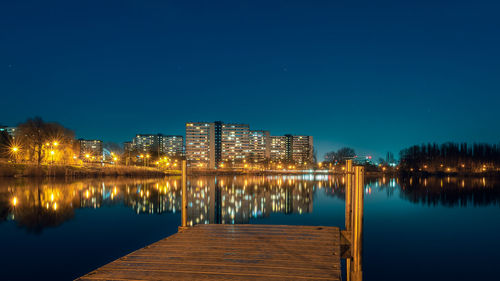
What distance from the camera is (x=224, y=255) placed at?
6480mm

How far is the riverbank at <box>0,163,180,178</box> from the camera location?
5739 cm

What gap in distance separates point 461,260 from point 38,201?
101 feet

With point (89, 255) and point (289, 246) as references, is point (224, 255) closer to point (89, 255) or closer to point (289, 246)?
point (289, 246)

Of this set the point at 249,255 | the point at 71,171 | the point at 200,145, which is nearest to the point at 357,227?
the point at 249,255

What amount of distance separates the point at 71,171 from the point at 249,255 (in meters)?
70.8

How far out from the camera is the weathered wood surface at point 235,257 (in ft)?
17.2

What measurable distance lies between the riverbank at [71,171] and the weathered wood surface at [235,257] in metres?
65.0

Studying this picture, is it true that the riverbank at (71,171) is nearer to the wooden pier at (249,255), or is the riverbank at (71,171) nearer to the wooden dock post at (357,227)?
the wooden pier at (249,255)

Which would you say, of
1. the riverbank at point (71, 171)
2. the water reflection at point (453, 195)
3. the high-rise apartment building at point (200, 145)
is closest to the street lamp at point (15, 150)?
the riverbank at point (71, 171)

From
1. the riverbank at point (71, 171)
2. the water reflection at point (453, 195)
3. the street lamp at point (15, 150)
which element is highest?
the street lamp at point (15, 150)

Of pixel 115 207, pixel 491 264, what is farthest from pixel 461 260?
pixel 115 207

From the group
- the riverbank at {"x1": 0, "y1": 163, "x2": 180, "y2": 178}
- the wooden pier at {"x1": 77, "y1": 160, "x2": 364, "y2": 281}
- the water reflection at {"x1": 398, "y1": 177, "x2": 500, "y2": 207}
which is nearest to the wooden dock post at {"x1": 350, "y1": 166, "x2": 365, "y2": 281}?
the wooden pier at {"x1": 77, "y1": 160, "x2": 364, "y2": 281}

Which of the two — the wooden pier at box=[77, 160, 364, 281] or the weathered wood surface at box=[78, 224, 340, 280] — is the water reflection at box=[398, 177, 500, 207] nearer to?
the wooden pier at box=[77, 160, 364, 281]

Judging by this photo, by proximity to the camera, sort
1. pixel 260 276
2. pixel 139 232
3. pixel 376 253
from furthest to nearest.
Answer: pixel 139 232 → pixel 376 253 → pixel 260 276
